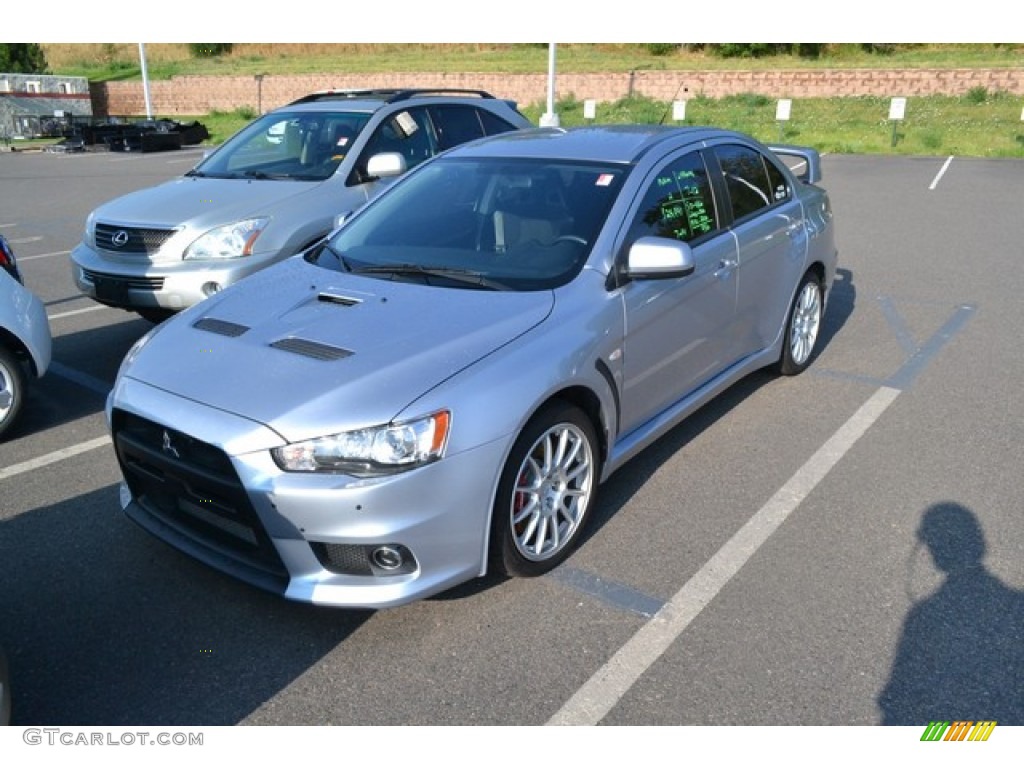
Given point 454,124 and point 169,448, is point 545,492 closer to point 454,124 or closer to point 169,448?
point 169,448

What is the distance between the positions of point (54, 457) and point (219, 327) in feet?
5.72

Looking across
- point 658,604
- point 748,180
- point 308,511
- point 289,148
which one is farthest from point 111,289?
point 658,604

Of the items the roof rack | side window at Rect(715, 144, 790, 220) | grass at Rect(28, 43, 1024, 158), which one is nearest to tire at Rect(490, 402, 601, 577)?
side window at Rect(715, 144, 790, 220)

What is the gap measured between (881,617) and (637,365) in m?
1.41

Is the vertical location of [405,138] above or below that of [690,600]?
above

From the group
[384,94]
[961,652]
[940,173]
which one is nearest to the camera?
[961,652]

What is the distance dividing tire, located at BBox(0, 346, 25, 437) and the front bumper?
2135mm

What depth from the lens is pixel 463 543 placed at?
301cm

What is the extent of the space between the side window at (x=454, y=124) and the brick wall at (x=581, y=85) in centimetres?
3024

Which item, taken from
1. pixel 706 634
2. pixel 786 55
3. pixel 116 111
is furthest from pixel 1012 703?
pixel 786 55

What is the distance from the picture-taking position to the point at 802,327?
18.9 feet

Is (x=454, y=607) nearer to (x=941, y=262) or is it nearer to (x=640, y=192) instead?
(x=640, y=192)

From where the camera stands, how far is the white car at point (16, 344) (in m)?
4.81

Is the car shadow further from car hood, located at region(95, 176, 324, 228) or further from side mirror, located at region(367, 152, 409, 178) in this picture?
side mirror, located at region(367, 152, 409, 178)
